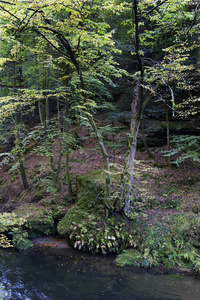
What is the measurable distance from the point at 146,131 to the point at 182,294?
344 inches

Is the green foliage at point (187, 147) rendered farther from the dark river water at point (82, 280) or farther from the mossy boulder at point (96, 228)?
the dark river water at point (82, 280)

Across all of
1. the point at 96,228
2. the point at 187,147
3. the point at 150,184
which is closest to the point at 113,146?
the point at 150,184

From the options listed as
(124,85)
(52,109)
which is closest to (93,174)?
(124,85)

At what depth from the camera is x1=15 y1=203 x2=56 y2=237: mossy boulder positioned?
805cm

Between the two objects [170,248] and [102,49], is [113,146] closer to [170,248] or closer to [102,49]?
[102,49]

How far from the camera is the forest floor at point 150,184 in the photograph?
770 centimetres

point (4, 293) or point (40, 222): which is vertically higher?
point (4, 293)

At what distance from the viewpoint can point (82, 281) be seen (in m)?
5.08

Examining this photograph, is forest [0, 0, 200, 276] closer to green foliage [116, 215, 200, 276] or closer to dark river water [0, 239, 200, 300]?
green foliage [116, 215, 200, 276]

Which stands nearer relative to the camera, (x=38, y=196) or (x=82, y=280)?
(x=82, y=280)

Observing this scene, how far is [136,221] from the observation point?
24.1 feet

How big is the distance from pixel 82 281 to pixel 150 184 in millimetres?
5370

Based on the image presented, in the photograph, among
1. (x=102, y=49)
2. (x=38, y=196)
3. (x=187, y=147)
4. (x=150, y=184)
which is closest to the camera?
(x=102, y=49)

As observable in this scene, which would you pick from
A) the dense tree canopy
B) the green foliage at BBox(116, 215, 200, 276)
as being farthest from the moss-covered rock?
the green foliage at BBox(116, 215, 200, 276)
